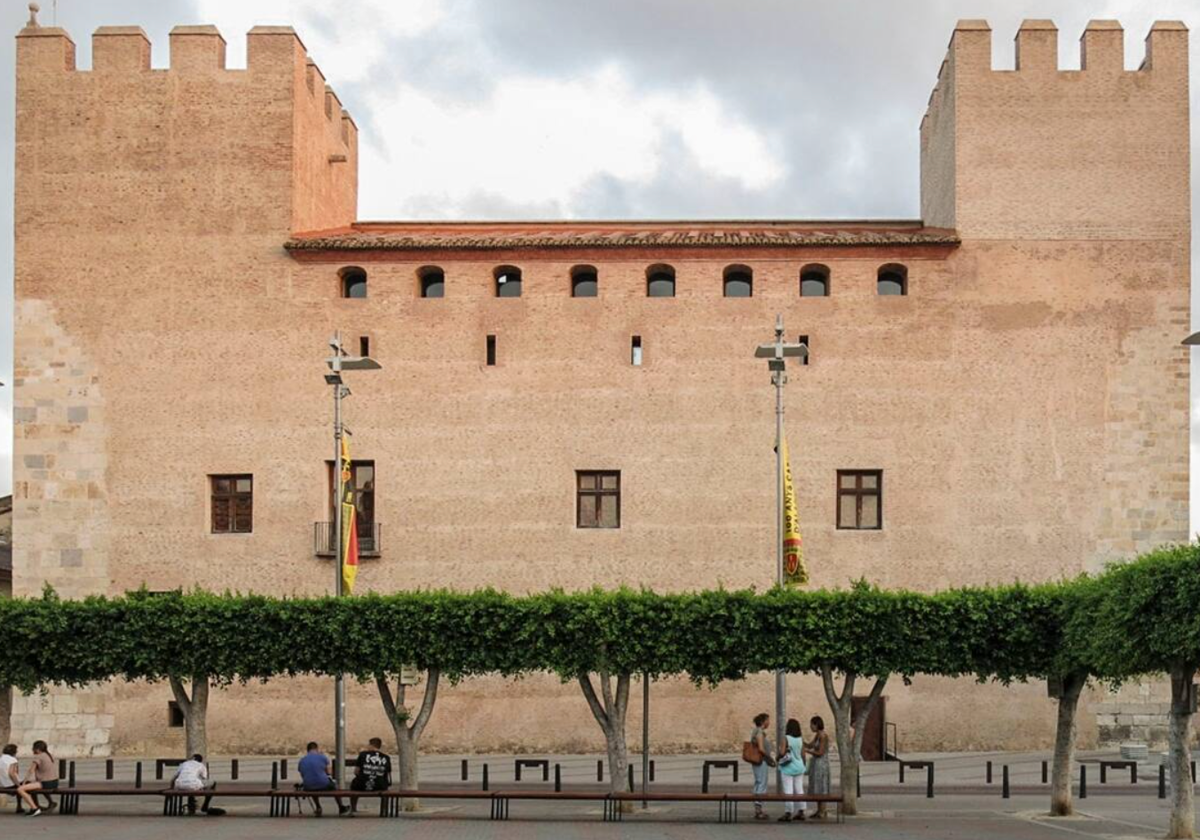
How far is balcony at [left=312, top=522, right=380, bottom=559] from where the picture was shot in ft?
118

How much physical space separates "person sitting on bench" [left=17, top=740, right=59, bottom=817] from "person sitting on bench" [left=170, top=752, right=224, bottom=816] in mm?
1861

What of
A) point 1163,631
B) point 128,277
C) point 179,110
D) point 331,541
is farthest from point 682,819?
point 179,110

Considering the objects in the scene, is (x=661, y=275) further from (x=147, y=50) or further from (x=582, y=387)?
(x=147, y=50)

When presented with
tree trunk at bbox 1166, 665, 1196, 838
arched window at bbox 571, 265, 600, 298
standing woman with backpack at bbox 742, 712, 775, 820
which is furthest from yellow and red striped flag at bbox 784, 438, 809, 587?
arched window at bbox 571, 265, 600, 298

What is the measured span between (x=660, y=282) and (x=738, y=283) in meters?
1.68

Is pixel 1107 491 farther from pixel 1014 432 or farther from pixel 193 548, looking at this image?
pixel 193 548

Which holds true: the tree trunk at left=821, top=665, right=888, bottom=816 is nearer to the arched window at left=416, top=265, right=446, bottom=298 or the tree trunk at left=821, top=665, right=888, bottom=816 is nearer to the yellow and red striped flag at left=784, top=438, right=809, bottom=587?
the yellow and red striped flag at left=784, top=438, right=809, bottom=587

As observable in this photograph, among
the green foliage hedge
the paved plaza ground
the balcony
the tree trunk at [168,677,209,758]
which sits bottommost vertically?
the paved plaza ground

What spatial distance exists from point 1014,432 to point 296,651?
16.7 metres

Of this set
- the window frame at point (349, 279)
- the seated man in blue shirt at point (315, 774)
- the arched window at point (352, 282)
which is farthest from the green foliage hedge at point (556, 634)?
the arched window at point (352, 282)

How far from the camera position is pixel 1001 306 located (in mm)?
36062

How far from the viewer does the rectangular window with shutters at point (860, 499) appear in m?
35.9

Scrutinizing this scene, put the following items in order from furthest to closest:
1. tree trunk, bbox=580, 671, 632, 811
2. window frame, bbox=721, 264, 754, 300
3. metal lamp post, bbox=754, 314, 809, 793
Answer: window frame, bbox=721, 264, 754, 300, metal lamp post, bbox=754, 314, 809, 793, tree trunk, bbox=580, 671, 632, 811

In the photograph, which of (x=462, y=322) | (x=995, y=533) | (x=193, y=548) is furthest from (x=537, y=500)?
(x=995, y=533)
